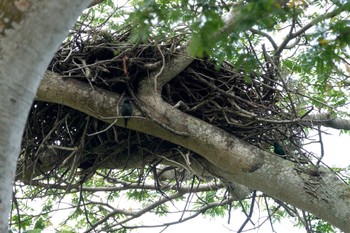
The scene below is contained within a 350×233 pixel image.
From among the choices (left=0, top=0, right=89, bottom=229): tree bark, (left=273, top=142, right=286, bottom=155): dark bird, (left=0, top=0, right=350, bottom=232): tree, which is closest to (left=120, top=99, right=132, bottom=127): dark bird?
(left=0, top=0, right=350, bottom=232): tree

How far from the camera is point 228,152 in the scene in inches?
105

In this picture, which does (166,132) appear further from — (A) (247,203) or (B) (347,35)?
(A) (247,203)

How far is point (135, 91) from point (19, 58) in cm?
151

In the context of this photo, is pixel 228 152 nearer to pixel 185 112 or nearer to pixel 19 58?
pixel 185 112

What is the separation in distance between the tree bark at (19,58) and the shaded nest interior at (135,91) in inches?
54.3

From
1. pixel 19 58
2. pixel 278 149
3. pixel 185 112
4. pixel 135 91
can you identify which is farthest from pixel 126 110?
pixel 19 58

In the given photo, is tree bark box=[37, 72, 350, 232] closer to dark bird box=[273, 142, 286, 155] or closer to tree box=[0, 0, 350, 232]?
tree box=[0, 0, 350, 232]

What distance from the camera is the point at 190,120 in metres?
2.73

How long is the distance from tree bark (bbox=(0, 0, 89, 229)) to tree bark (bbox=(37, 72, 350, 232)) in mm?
1245

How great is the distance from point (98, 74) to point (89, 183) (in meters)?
2.31

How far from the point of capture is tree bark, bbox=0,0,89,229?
1396 millimetres

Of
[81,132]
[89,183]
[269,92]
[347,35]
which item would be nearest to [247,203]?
[89,183]

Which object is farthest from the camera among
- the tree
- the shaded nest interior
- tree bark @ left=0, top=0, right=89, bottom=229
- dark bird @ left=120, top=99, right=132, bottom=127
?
the shaded nest interior

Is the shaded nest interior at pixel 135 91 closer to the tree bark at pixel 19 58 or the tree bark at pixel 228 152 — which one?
the tree bark at pixel 228 152
